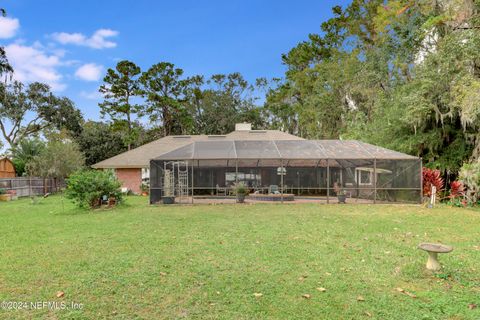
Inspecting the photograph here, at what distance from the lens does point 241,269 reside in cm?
464

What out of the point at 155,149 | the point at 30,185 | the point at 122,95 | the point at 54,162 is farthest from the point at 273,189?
the point at 122,95

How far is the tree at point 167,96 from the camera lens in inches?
1164

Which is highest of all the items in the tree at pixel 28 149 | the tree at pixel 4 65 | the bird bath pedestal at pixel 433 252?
the tree at pixel 4 65

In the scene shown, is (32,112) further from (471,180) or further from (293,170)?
(471,180)

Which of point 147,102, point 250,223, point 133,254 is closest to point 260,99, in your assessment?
point 147,102

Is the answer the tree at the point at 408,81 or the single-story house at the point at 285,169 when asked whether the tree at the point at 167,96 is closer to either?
the single-story house at the point at 285,169

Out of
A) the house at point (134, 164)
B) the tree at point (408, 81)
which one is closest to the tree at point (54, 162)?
the house at point (134, 164)

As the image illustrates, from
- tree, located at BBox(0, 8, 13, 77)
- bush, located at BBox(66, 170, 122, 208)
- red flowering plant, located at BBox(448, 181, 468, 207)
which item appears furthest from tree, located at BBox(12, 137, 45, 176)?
red flowering plant, located at BBox(448, 181, 468, 207)

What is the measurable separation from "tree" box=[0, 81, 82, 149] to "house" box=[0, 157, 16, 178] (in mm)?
5264

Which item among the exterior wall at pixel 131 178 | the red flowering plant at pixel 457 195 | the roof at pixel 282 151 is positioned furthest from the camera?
the exterior wall at pixel 131 178

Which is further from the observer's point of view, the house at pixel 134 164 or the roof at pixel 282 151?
the house at pixel 134 164

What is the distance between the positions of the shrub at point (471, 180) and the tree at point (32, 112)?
32.0 meters

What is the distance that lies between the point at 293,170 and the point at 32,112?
27788 millimetres

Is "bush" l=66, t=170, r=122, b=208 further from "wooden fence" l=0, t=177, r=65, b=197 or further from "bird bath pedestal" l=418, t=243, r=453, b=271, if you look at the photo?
"bird bath pedestal" l=418, t=243, r=453, b=271
